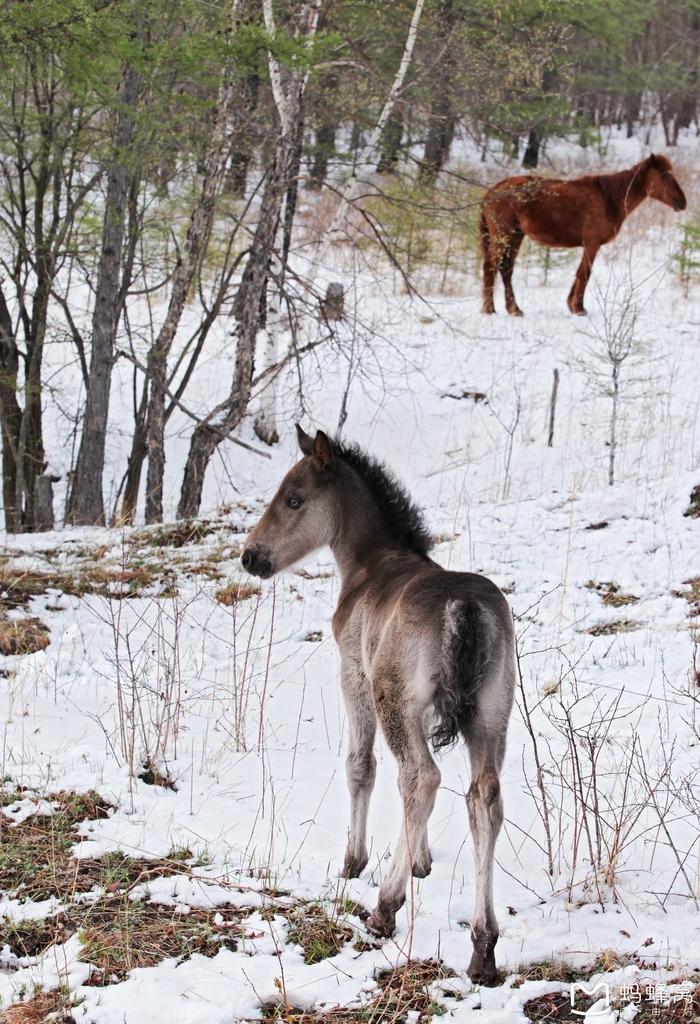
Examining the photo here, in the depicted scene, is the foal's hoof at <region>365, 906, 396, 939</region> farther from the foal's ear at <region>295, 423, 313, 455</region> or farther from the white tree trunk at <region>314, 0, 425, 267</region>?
the white tree trunk at <region>314, 0, 425, 267</region>

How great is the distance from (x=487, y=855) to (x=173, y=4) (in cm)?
928

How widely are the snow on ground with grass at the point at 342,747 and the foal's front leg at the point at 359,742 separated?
0.24 m

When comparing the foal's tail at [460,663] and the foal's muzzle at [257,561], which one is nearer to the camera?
the foal's tail at [460,663]

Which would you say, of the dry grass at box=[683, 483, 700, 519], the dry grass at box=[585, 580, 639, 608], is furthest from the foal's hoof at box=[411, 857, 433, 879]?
the dry grass at box=[683, 483, 700, 519]

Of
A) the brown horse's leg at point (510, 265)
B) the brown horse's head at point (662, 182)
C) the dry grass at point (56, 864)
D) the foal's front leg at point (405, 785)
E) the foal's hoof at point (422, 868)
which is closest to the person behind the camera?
the foal's front leg at point (405, 785)

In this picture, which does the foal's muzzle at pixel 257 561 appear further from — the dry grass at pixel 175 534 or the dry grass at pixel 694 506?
the dry grass at pixel 694 506

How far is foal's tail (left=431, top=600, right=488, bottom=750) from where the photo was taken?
A: 3.37m

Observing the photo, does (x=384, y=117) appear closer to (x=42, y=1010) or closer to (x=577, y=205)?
(x=577, y=205)

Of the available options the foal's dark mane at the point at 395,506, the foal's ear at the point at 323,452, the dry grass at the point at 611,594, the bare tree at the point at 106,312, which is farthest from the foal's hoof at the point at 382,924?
the bare tree at the point at 106,312

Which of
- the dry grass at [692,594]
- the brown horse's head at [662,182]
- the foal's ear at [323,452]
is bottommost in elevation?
the dry grass at [692,594]

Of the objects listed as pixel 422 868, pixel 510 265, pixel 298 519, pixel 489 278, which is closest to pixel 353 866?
pixel 422 868

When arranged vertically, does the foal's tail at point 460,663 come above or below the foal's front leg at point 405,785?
above

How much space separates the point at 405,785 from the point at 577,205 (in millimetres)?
13240

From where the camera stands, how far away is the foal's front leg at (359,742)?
4.18 m
